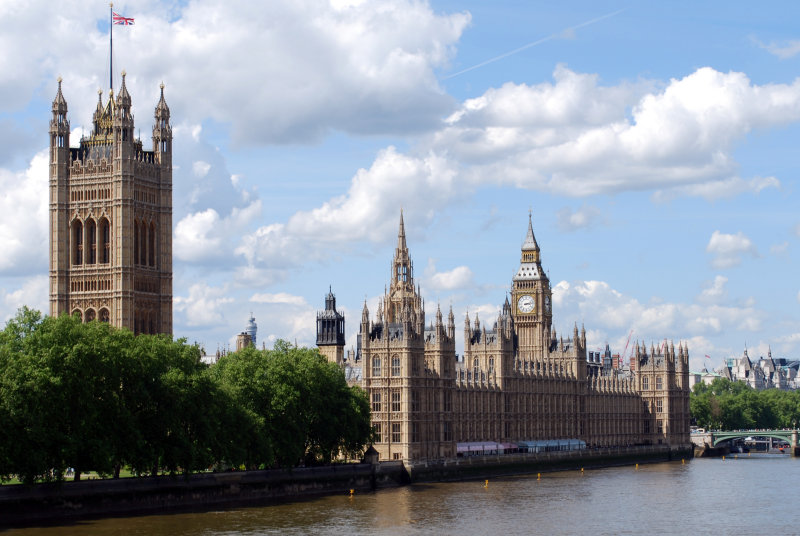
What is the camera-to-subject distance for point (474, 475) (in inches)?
5037

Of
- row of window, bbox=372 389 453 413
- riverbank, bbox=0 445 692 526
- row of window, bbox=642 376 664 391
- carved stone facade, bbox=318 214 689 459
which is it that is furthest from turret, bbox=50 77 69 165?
row of window, bbox=642 376 664 391

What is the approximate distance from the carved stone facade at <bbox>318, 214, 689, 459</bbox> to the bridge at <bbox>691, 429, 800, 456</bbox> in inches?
122

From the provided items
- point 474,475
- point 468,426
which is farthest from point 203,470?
point 468,426

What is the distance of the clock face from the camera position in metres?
187

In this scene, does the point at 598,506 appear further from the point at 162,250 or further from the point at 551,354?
the point at 551,354

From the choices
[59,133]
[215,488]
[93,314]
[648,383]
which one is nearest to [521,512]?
[215,488]

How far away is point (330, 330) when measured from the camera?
159 m

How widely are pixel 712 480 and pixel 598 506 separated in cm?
3451

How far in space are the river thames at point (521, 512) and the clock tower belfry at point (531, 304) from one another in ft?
190

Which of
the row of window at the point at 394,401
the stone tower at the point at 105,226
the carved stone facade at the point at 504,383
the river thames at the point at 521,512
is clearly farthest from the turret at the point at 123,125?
the river thames at the point at 521,512

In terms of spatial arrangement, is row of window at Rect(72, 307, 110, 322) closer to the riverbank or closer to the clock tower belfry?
the riverbank

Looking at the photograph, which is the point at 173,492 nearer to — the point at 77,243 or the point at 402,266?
the point at 77,243

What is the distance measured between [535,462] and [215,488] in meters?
56.4

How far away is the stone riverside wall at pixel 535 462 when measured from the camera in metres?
122
